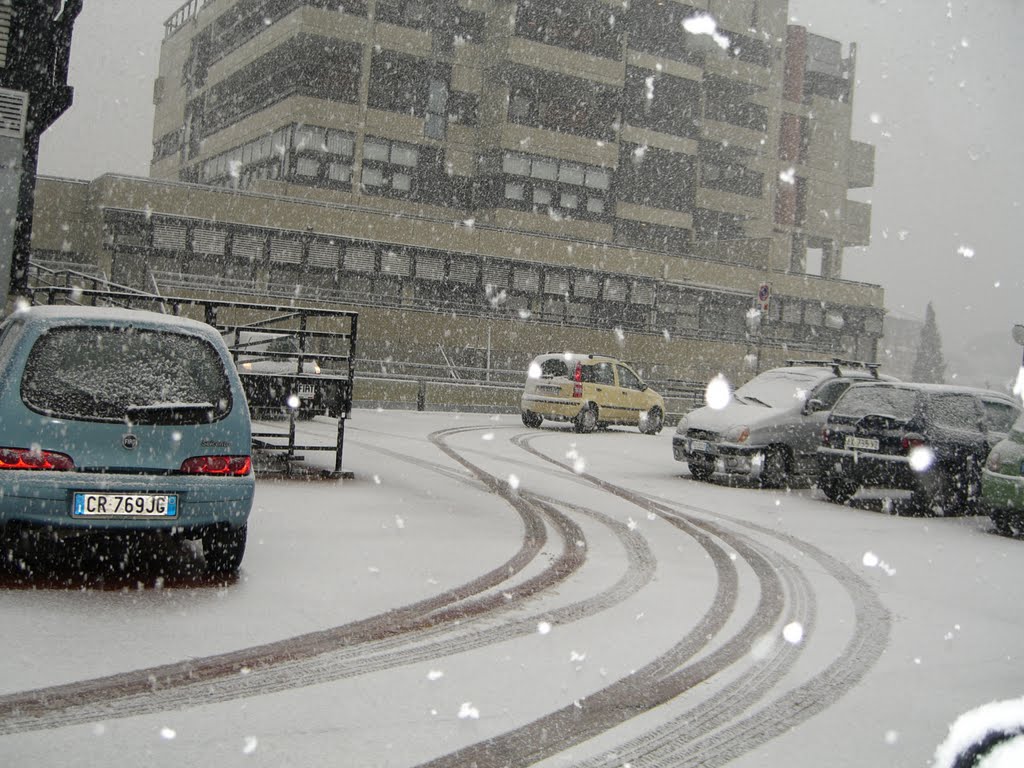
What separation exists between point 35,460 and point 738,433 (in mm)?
9730

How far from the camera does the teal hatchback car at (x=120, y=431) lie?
556 cm

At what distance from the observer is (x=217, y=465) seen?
6.05 m

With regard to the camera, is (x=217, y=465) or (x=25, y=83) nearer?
(x=217, y=465)

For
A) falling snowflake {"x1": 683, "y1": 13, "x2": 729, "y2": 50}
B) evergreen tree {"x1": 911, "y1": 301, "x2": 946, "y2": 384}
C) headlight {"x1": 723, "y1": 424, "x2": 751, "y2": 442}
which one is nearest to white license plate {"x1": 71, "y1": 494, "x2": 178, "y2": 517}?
headlight {"x1": 723, "y1": 424, "x2": 751, "y2": 442}

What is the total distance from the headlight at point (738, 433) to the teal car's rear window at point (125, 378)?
8668mm

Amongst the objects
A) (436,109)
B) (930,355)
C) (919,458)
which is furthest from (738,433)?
(930,355)

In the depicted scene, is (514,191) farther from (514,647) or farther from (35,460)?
(514,647)

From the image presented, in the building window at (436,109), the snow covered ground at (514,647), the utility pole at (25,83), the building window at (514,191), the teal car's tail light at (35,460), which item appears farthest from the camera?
the building window at (514,191)

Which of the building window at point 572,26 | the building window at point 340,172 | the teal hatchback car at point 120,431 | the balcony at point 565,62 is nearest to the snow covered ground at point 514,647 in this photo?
the teal hatchback car at point 120,431

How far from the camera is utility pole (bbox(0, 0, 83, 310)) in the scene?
53.9 feet

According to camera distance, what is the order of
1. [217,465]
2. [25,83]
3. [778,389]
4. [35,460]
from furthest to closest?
[25,83] < [778,389] < [217,465] < [35,460]

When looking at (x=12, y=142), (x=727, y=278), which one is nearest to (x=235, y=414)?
(x=12, y=142)

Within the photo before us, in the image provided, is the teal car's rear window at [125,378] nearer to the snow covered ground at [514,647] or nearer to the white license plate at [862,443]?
the snow covered ground at [514,647]

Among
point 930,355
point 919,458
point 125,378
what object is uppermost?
point 930,355
